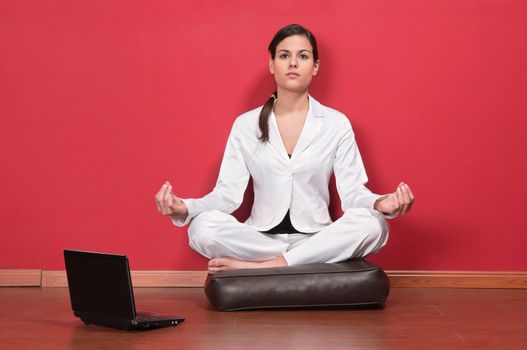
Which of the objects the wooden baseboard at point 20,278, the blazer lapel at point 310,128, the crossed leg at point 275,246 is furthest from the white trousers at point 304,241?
the wooden baseboard at point 20,278

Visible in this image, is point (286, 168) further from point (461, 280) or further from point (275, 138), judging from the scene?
point (461, 280)

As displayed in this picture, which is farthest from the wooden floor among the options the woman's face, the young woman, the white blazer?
the woman's face

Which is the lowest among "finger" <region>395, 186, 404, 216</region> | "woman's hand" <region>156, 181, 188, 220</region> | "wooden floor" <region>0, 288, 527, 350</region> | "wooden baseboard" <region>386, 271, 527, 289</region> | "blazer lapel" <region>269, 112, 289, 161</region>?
"wooden baseboard" <region>386, 271, 527, 289</region>

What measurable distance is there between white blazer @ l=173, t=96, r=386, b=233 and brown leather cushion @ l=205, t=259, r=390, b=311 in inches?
16.2

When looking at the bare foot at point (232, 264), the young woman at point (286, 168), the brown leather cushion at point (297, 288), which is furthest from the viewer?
the young woman at point (286, 168)

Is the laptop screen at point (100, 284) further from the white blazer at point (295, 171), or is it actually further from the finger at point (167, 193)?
the white blazer at point (295, 171)

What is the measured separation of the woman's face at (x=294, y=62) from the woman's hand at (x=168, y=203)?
69 cm

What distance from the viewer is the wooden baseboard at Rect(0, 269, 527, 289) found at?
10.7 feet

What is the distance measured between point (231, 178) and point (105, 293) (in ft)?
3.19

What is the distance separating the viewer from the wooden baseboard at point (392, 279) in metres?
3.27

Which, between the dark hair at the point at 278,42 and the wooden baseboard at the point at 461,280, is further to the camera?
the wooden baseboard at the point at 461,280

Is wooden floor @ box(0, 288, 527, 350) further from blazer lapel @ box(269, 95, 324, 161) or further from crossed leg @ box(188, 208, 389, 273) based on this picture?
blazer lapel @ box(269, 95, 324, 161)

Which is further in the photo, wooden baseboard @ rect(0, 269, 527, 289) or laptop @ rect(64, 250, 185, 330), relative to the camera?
wooden baseboard @ rect(0, 269, 527, 289)

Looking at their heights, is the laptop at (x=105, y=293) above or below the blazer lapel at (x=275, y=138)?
below
